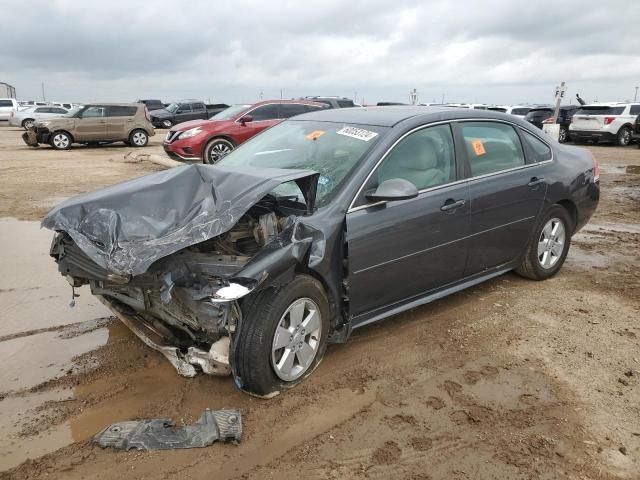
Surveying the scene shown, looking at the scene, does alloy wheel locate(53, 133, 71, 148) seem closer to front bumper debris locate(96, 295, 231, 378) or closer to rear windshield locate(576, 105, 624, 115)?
front bumper debris locate(96, 295, 231, 378)

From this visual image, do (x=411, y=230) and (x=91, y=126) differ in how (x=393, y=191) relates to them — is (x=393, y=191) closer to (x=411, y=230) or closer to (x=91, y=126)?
(x=411, y=230)

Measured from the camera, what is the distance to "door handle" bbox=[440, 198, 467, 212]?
3.90 metres

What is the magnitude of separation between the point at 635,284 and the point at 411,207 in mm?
2913

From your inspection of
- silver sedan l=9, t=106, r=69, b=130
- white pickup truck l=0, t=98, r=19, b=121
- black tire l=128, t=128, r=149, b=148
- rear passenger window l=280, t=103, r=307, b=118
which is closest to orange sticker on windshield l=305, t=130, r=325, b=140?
rear passenger window l=280, t=103, r=307, b=118

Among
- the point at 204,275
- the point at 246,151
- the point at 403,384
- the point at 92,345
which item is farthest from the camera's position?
the point at 246,151

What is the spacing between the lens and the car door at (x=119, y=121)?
19.0 metres

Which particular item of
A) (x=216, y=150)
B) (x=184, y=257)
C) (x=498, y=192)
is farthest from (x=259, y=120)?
(x=184, y=257)

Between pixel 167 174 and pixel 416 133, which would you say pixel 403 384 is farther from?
pixel 167 174

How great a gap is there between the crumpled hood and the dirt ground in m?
0.93

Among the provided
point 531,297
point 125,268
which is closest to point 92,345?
point 125,268

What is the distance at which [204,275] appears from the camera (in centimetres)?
305

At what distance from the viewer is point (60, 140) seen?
1861cm

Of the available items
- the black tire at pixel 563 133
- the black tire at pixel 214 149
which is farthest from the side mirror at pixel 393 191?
the black tire at pixel 563 133

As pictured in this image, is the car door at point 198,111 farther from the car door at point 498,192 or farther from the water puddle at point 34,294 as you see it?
the car door at point 498,192
